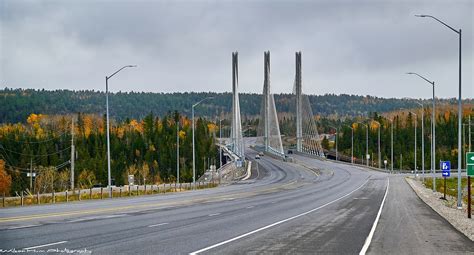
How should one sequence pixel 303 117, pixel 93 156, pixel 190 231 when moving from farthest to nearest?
pixel 93 156, pixel 303 117, pixel 190 231

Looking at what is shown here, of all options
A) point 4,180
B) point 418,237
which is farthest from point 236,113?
point 418,237

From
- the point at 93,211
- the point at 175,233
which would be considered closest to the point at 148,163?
the point at 93,211

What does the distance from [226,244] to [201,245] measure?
69cm

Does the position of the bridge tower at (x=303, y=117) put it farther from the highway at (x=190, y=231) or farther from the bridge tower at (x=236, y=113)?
the highway at (x=190, y=231)

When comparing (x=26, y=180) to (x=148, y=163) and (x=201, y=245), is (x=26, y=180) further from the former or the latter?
(x=201, y=245)

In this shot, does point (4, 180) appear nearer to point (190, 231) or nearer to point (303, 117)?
point (303, 117)

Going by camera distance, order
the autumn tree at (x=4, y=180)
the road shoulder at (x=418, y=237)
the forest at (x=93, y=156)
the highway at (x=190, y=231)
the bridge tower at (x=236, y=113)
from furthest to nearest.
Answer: the forest at (x=93, y=156), the autumn tree at (x=4, y=180), the bridge tower at (x=236, y=113), the road shoulder at (x=418, y=237), the highway at (x=190, y=231)

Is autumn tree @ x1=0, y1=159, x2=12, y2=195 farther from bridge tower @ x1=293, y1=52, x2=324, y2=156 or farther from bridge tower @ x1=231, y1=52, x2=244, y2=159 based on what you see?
bridge tower @ x1=293, y1=52, x2=324, y2=156

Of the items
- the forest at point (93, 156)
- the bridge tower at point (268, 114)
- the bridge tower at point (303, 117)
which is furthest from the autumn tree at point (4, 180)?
the bridge tower at point (303, 117)

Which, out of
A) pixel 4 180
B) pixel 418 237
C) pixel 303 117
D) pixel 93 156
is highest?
pixel 303 117

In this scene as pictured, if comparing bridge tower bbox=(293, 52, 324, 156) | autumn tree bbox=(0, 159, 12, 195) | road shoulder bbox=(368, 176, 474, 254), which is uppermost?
bridge tower bbox=(293, 52, 324, 156)

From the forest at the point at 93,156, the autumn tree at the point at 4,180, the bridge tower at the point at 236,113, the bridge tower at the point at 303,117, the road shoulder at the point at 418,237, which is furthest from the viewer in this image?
the bridge tower at the point at 303,117

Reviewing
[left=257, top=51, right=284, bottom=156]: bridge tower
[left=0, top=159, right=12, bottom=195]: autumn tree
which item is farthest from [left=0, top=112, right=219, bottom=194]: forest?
[left=257, top=51, right=284, bottom=156]: bridge tower

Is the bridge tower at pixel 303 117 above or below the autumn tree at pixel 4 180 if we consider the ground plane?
above
